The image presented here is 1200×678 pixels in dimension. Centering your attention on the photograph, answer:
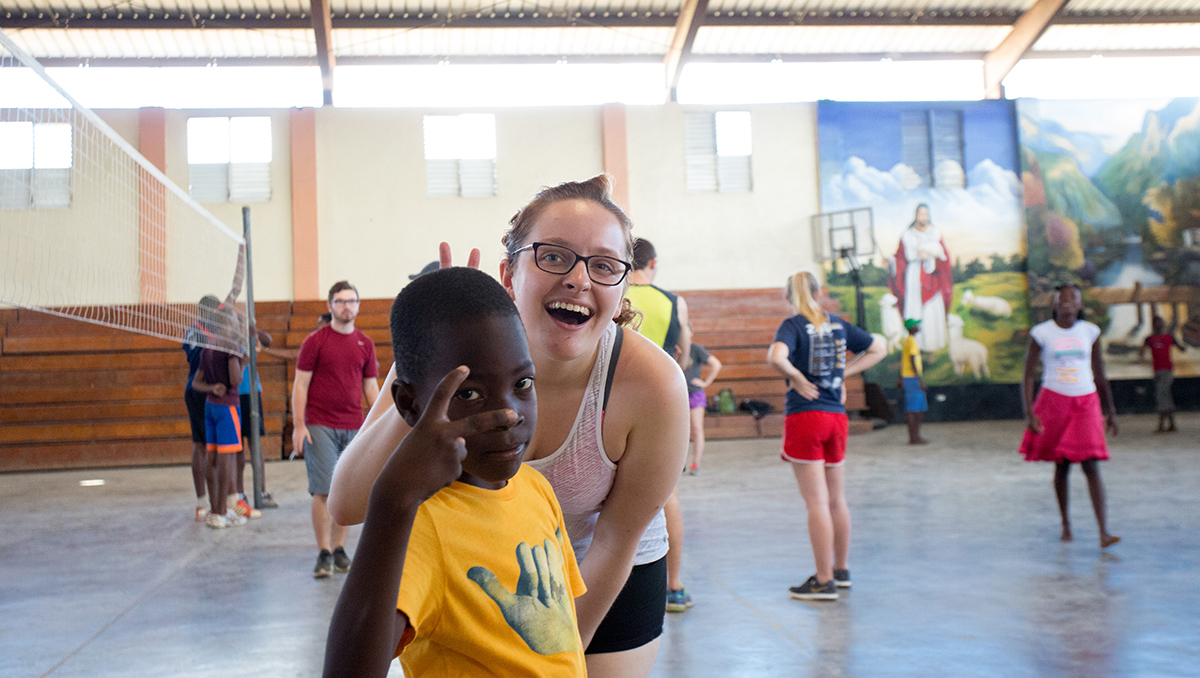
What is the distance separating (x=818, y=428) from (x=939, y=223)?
14.2 meters

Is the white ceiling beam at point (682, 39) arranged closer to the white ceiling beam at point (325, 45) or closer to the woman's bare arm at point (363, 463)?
the white ceiling beam at point (325, 45)

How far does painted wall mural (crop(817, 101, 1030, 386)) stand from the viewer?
16719mm

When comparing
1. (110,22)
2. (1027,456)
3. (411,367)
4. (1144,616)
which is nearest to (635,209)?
(110,22)

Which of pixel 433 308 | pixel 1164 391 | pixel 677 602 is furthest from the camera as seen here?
pixel 1164 391

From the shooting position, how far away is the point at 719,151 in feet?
57.7

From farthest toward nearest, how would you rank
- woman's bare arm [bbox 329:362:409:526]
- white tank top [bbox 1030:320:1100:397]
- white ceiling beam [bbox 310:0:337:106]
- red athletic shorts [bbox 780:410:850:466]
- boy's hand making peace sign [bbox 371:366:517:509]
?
1. white ceiling beam [bbox 310:0:337:106]
2. white tank top [bbox 1030:320:1100:397]
3. red athletic shorts [bbox 780:410:850:466]
4. woman's bare arm [bbox 329:362:409:526]
5. boy's hand making peace sign [bbox 371:366:517:509]

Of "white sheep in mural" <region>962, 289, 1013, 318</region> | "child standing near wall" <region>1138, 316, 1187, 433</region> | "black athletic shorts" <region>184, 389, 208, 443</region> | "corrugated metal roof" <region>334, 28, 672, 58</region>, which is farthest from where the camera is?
"white sheep in mural" <region>962, 289, 1013, 318</region>

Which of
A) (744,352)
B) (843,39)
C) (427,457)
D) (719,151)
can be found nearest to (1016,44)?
(843,39)

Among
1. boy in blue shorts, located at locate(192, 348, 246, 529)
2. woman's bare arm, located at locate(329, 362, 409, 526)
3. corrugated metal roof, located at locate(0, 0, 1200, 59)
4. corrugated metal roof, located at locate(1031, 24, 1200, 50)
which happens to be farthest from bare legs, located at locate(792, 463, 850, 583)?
corrugated metal roof, located at locate(1031, 24, 1200, 50)

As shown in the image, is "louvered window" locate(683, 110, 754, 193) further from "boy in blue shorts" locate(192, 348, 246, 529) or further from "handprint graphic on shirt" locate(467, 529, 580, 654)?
"handprint graphic on shirt" locate(467, 529, 580, 654)

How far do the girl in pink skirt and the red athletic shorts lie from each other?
1.77 meters

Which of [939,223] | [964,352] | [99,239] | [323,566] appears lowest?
[323,566]

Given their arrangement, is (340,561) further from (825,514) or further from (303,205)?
(303,205)

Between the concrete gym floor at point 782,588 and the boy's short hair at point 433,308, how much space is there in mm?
2636
